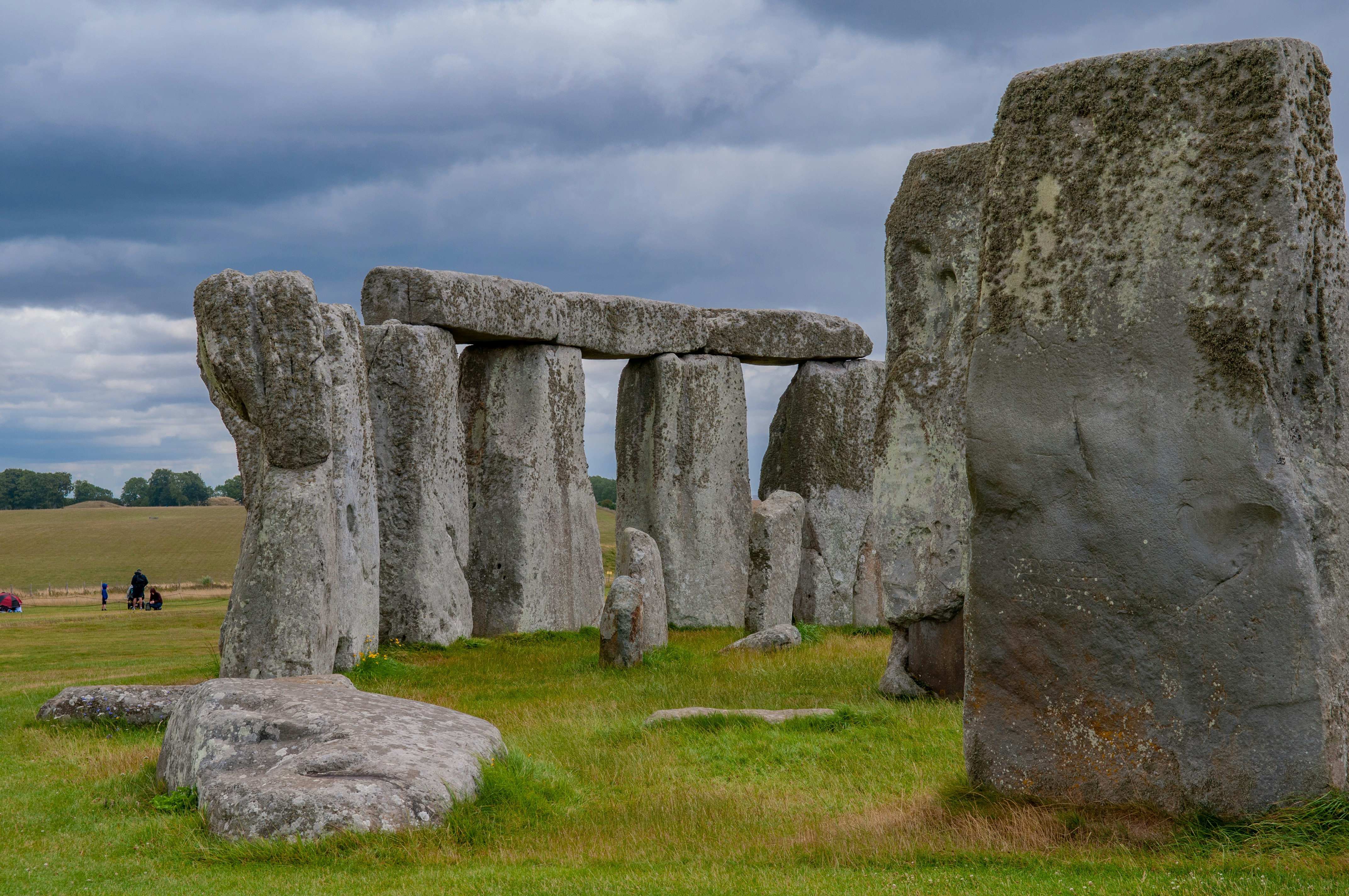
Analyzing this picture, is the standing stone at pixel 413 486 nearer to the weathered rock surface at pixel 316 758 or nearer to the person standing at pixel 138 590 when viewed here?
the weathered rock surface at pixel 316 758

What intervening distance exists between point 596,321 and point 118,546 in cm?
4202

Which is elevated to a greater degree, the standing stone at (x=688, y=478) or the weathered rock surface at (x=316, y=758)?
the standing stone at (x=688, y=478)

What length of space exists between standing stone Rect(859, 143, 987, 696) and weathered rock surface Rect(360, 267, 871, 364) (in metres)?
7.46

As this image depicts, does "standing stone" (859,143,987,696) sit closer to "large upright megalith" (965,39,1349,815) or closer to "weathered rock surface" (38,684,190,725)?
"large upright megalith" (965,39,1349,815)

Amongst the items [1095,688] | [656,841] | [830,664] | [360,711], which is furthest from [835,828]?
[830,664]

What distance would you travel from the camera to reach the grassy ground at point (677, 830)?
502 cm

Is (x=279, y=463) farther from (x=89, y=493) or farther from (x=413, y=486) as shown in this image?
(x=89, y=493)

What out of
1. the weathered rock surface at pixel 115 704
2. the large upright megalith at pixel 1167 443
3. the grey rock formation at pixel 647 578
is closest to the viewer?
the large upright megalith at pixel 1167 443

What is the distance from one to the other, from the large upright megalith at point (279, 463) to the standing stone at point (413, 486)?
410 centimetres

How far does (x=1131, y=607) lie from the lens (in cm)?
542

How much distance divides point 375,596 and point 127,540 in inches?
1834

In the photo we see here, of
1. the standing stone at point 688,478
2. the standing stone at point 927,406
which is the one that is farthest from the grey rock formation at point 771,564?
A: the standing stone at point 927,406

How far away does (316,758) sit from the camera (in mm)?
6145

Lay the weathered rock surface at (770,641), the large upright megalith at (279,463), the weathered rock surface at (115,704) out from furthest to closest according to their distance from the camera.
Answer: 1. the weathered rock surface at (770,641)
2. the large upright megalith at (279,463)
3. the weathered rock surface at (115,704)
